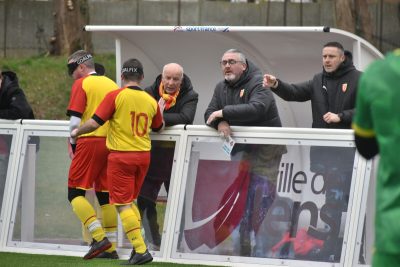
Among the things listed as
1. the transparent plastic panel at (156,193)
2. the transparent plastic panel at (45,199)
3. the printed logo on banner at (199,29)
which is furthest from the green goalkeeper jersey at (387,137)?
the printed logo on banner at (199,29)

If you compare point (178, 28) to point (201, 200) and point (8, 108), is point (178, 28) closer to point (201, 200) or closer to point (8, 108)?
point (8, 108)

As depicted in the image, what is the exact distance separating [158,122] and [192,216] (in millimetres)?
927

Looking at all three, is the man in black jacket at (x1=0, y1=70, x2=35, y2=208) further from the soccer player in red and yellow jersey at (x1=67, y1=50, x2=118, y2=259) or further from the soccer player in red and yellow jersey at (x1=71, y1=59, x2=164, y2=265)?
the soccer player in red and yellow jersey at (x1=71, y1=59, x2=164, y2=265)

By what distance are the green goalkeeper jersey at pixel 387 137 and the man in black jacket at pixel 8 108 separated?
286 inches

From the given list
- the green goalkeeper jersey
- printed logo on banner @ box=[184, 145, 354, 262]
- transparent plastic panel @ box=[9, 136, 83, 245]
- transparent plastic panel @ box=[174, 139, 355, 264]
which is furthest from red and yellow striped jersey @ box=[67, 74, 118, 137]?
the green goalkeeper jersey

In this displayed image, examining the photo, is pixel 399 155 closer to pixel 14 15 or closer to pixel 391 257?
pixel 391 257

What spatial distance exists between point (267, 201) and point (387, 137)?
536cm

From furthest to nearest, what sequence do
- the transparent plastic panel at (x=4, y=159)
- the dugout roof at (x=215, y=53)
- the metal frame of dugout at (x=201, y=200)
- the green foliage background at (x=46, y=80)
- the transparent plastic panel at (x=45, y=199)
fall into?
the green foliage background at (x=46, y=80), the dugout roof at (x=215, y=53), the transparent plastic panel at (x=4, y=159), the transparent plastic panel at (x=45, y=199), the metal frame of dugout at (x=201, y=200)

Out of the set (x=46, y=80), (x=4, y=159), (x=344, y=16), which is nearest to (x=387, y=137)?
(x=4, y=159)

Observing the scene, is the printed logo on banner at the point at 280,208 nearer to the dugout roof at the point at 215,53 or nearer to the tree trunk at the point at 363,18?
the dugout roof at the point at 215,53

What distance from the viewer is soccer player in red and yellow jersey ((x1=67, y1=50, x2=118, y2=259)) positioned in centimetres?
1070

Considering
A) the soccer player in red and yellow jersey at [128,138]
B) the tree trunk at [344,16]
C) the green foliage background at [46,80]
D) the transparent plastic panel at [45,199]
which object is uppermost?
the tree trunk at [344,16]

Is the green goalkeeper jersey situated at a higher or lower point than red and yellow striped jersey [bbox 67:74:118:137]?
higher

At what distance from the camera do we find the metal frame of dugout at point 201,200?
9.81m
